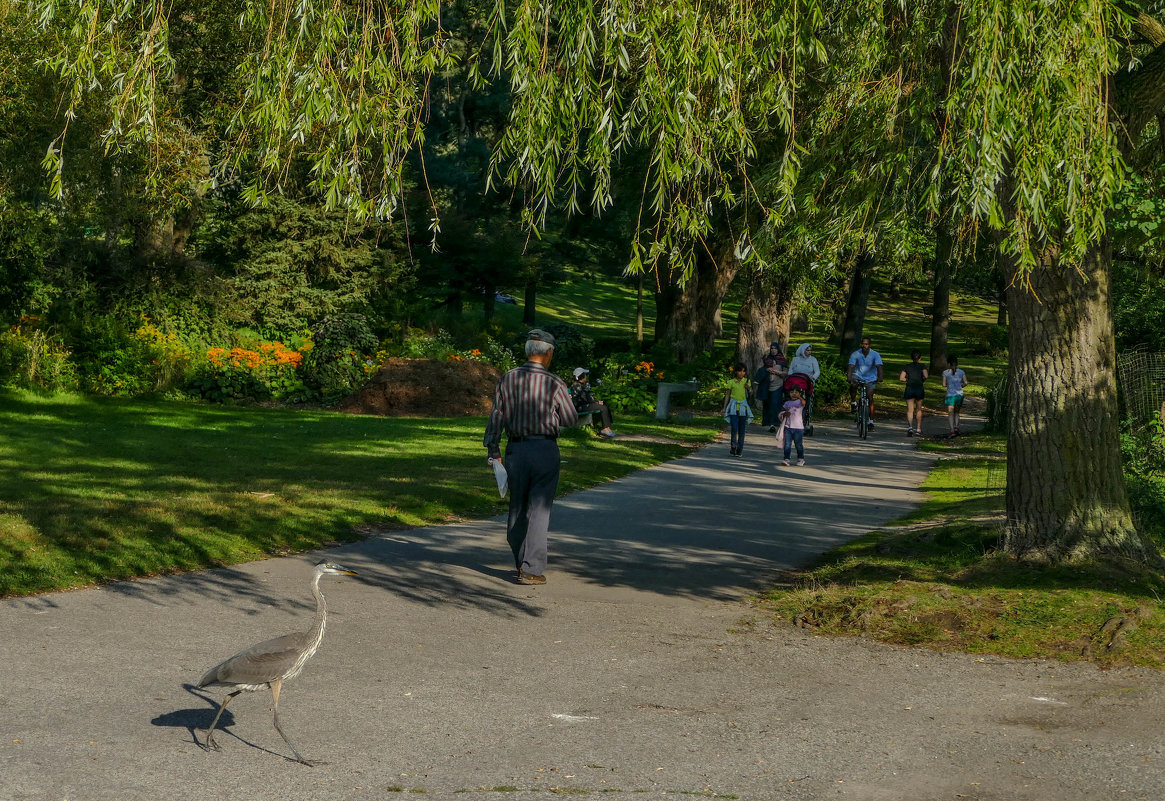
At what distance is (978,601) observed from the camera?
8164mm

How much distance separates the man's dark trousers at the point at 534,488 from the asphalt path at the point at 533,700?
0.86 feet

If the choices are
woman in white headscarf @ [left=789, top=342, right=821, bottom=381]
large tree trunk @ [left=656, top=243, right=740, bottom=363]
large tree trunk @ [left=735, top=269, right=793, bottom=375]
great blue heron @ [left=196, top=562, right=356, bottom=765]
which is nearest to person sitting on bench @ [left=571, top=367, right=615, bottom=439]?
woman in white headscarf @ [left=789, top=342, right=821, bottom=381]

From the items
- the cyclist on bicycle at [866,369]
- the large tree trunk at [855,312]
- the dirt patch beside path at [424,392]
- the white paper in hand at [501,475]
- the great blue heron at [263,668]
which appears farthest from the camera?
the large tree trunk at [855,312]

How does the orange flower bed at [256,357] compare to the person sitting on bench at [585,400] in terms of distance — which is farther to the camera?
the orange flower bed at [256,357]

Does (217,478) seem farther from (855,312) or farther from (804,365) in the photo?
(855,312)

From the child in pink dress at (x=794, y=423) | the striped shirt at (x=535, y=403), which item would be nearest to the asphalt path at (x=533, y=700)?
the striped shirt at (x=535, y=403)

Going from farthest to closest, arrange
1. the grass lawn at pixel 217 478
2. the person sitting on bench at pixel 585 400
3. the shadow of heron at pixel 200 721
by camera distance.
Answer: the person sitting on bench at pixel 585 400 < the grass lawn at pixel 217 478 < the shadow of heron at pixel 200 721

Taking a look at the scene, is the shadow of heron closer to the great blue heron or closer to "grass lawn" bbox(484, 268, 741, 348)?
the great blue heron

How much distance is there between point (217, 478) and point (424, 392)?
33.9 ft

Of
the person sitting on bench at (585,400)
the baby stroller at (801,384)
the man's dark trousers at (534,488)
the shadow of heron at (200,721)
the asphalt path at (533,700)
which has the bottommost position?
the shadow of heron at (200,721)

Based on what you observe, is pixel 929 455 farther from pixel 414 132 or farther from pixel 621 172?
pixel 414 132

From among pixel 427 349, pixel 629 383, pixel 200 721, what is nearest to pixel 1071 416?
pixel 200 721

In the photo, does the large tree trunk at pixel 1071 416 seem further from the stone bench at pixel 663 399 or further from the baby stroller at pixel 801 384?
the stone bench at pixel 663 399

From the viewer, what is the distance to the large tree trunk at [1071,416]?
873 centimetres
